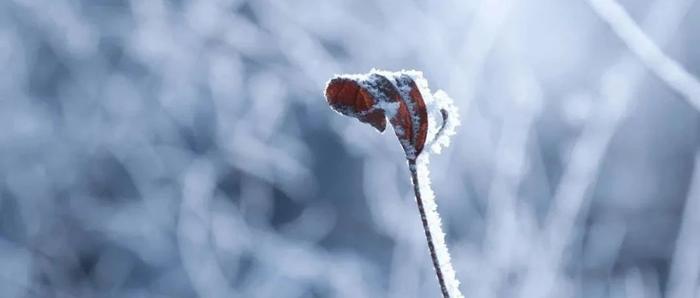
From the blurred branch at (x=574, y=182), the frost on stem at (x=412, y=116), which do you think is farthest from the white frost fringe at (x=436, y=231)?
the blurred branch at (x=574, y=182)

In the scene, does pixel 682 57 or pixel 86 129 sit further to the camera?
pixel 682 57

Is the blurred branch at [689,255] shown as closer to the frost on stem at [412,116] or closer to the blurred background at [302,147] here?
the blurred background at [302,147]

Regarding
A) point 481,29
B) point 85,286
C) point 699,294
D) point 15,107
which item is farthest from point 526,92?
point 15,107

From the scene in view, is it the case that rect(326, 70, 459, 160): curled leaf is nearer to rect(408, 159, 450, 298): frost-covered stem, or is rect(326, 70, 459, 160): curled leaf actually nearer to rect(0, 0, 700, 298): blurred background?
rect(408, 159, 450, 298): frost-covered stem

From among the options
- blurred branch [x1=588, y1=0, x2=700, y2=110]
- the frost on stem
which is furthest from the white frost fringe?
blurred branch [x1=588, y1=0, x2=700, y2=110]

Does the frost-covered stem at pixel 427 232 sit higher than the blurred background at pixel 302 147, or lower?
lower

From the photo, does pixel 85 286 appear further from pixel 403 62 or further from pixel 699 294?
pixel 699 294

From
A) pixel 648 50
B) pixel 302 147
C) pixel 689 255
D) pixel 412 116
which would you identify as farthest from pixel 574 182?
pixel 302 147

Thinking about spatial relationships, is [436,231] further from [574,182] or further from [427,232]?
[574,182]
